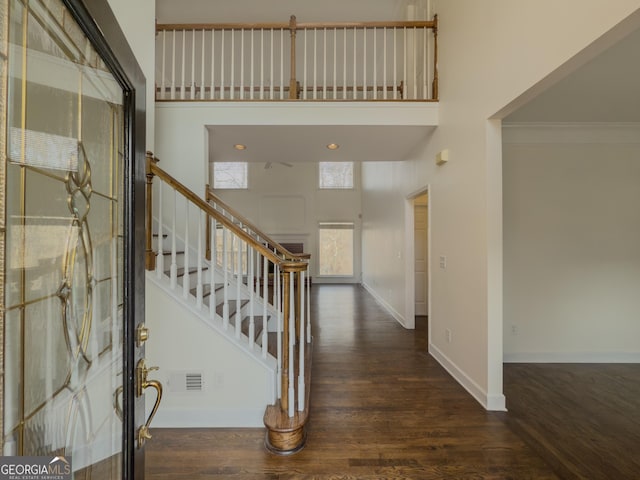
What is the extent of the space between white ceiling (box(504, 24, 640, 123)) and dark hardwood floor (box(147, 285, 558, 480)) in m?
2.59

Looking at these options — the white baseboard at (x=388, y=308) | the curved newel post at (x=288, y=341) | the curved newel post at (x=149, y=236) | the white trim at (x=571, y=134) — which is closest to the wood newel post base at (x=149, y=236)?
the curved newel post at (x=149, y=236)

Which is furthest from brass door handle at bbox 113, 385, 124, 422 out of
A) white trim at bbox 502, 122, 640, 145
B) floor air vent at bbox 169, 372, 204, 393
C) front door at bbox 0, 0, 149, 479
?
white trim at bbox 502, 122, 640, 145

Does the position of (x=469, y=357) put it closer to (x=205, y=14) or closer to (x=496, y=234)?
(x=496, y=234)

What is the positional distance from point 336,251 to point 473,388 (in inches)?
255

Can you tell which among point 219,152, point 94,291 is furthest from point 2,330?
point 219,152

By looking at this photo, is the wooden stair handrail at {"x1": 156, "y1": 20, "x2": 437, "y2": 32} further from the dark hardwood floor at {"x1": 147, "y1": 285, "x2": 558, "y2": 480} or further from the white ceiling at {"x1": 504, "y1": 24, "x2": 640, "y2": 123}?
the dark hardwood floor at {"x1": 147, "y1": 285, "x2": 558, "y2": 480}

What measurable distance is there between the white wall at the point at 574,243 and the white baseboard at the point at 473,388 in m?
0.96

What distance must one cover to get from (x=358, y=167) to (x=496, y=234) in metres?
6.78

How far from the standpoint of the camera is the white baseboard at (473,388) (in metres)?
2.21

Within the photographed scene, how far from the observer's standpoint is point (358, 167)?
8.60 meters

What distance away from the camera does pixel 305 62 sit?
113 inches

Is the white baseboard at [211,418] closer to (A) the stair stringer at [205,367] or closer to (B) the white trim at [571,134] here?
(A) the stair stringer at [205,367]

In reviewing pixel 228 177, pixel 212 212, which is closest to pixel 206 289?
pixel 212 212

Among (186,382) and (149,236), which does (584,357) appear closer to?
(186,382)
